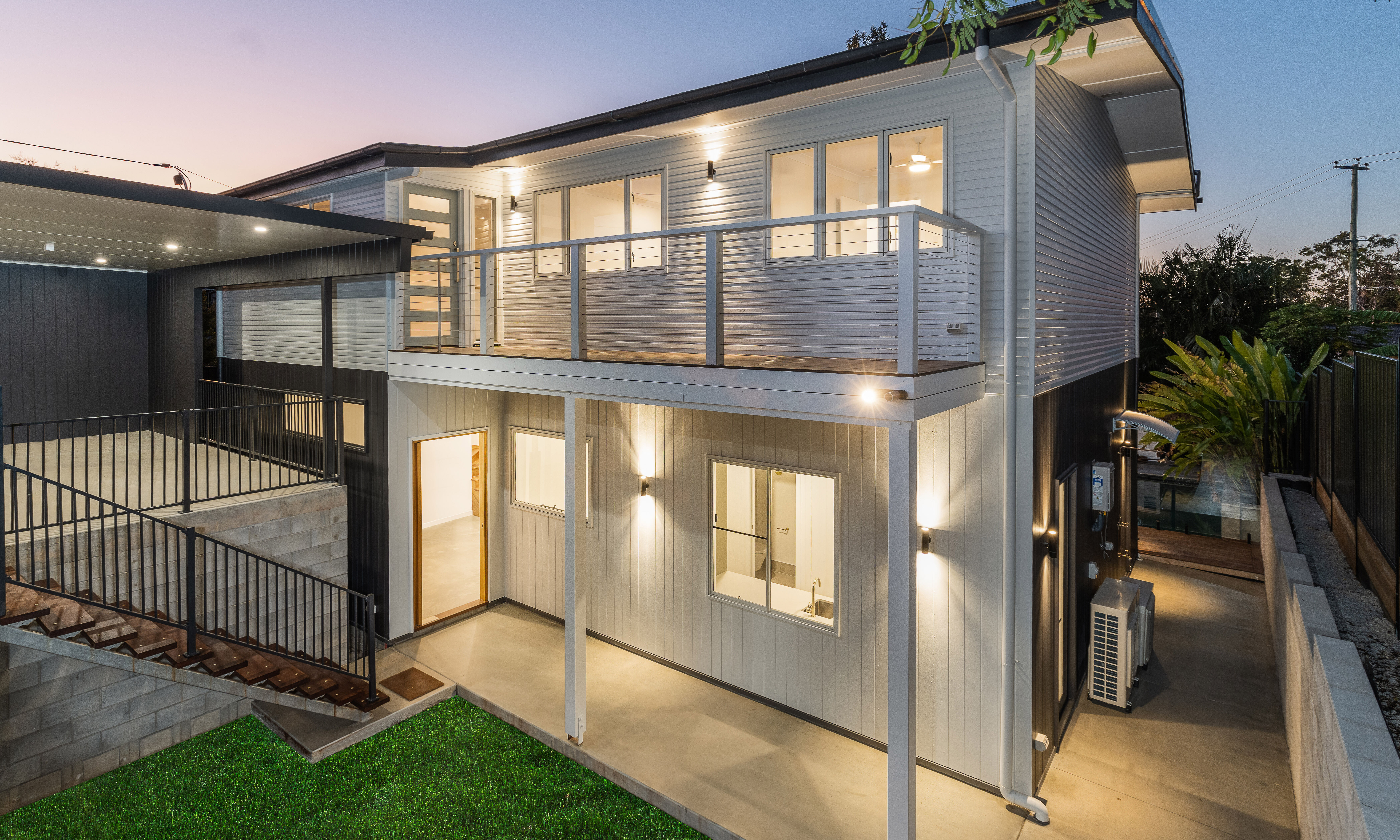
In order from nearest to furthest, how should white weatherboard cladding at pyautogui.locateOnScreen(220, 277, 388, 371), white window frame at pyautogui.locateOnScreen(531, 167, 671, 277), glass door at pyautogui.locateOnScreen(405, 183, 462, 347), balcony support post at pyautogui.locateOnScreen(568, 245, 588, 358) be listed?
balcony support post at pyautogui.locateOnScreen(568, 245, 588, 358) → white window frame at pyautogui.locateOnScreen(531, 167, 671, 277) → white weatherboard cladding at pyautogui.locateOnScreen(220, 277, 388, 371) → glass door at pyautogui.locateOnScreen(405, 183, 462, 347)

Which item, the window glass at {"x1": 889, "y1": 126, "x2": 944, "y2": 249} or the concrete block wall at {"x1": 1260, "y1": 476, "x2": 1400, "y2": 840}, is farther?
the window glass at {"x1": 889, "y1": 126, "x2": 944, "y2": 249}

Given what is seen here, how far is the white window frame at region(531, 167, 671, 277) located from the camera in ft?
Result: 24.5

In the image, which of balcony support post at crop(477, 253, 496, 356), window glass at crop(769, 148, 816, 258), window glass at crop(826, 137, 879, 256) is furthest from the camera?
balcony support post at crop(477, 253, 496, 356)

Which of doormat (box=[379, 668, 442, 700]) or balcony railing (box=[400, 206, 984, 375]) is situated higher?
balcony railing (box=[400, 206, 984, 375])

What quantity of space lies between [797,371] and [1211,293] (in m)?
23.0

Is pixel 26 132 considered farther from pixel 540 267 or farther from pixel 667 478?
pixel 667 478

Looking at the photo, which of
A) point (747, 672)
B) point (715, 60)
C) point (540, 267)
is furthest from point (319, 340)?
point (715, 60)

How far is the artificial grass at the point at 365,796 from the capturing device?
497 cm

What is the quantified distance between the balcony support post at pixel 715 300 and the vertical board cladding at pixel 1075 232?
2.51m

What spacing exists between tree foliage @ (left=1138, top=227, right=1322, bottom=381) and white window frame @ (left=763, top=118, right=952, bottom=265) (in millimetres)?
18782

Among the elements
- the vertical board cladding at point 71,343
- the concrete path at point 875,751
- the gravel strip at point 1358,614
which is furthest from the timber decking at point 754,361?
the vertical board cladding at point 71,343

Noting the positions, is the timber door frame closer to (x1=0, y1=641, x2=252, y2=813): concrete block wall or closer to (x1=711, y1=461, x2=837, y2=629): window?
(x1=0, y1=641, x2=252, y2=813): concrete block wall

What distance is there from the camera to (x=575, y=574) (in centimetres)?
605

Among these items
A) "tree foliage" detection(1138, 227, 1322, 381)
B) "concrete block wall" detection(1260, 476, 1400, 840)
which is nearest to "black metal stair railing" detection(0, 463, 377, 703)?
"concrete block wall" detection(1260, 476, 1400, 840)
